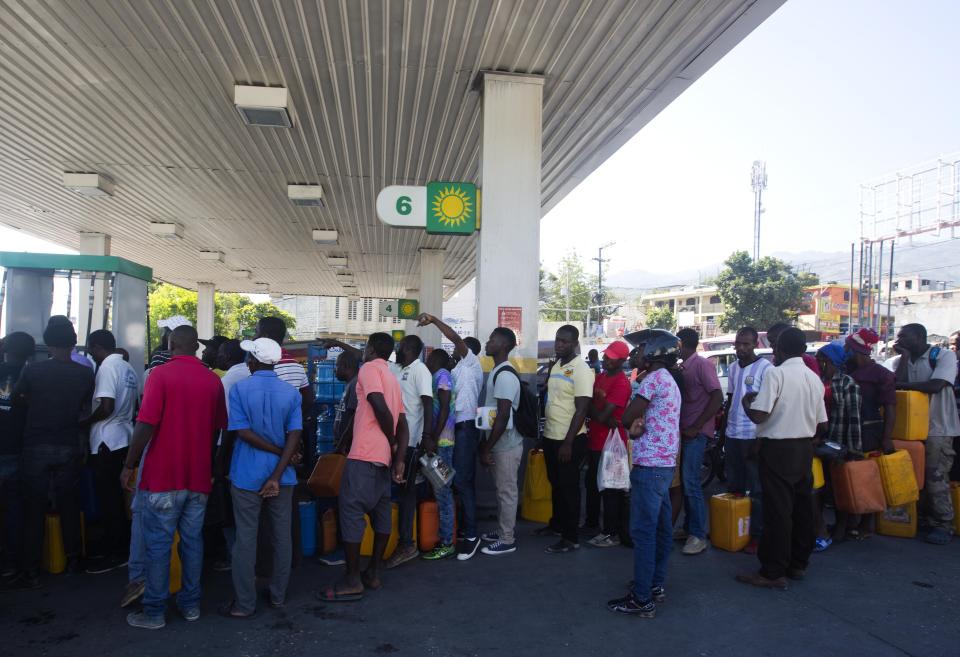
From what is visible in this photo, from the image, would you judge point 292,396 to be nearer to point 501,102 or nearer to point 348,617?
point 348,617

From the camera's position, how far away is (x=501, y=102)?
24.7ft

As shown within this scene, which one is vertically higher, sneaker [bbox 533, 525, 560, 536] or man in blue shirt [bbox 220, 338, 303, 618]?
man in blue shirt [bbox 220, 338, 303, 618]

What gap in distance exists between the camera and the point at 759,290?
4059 centimetres

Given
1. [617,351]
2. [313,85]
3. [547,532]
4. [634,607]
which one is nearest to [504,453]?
[547,532]

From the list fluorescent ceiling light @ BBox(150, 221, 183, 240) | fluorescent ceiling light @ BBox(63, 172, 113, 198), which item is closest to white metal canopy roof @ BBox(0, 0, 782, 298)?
fluorescent ceiling light @ BBox(63, 172, 113, 198)

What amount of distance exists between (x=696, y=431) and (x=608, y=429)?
2.39 feet

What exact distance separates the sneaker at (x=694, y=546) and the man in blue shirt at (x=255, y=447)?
3415 mm

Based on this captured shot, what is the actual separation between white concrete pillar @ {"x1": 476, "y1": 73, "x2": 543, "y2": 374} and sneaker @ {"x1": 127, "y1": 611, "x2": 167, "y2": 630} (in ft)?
13.4

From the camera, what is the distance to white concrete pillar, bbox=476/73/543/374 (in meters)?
7.33

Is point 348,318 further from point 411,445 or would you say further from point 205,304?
point 411,445

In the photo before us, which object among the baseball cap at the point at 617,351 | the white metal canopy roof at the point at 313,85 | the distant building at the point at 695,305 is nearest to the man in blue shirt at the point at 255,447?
the baseball cap at the point at 617,351

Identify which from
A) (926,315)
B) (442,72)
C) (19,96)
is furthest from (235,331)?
(926,315)

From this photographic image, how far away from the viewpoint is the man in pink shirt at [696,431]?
5.69 m

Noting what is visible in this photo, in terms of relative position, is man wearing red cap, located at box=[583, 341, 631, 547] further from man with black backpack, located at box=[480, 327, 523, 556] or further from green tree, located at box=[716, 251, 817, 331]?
green tree, located at box=[716, 251, 817, 331]
